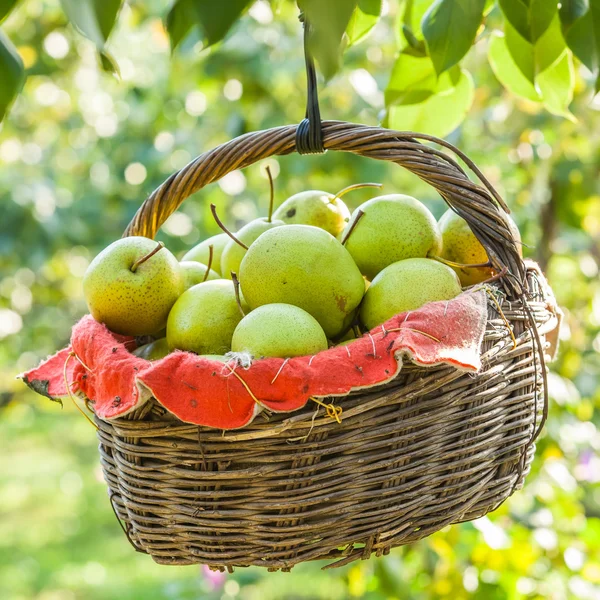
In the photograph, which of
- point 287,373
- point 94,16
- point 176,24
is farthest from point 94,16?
point 287,373

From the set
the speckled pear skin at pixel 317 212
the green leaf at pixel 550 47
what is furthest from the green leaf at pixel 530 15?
the speckled pear skin at pixel 317 212

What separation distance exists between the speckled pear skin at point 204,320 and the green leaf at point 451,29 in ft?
1.44

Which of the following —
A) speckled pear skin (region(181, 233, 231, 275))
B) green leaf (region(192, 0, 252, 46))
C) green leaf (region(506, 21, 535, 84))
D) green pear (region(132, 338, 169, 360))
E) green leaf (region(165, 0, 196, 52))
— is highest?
green leaf (region(192, 0, 252, 46))

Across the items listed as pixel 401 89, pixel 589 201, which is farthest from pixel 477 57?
pixel 401 89

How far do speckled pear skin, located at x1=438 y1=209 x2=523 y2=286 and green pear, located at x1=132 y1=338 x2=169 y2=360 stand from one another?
1.58ft

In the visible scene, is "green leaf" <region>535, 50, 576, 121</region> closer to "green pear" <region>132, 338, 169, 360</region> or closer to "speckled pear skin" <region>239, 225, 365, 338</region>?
"speckled pear skin" <region>239, 225, 365, 338</region>

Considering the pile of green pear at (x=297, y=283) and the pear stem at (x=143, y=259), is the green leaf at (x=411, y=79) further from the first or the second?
the pear stem at (x=143, y=259)

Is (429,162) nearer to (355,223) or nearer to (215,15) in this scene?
(355,223)

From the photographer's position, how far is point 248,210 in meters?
2.62

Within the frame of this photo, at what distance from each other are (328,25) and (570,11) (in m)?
0.56

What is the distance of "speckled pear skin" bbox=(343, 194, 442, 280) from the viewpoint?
1.08m

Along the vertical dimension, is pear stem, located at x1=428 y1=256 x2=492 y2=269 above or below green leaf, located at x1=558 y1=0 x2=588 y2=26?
below

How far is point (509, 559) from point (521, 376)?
1.05 m

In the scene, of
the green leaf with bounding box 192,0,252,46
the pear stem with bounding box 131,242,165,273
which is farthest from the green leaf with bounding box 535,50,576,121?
the green leaf with bounding box 192,0,252,46
